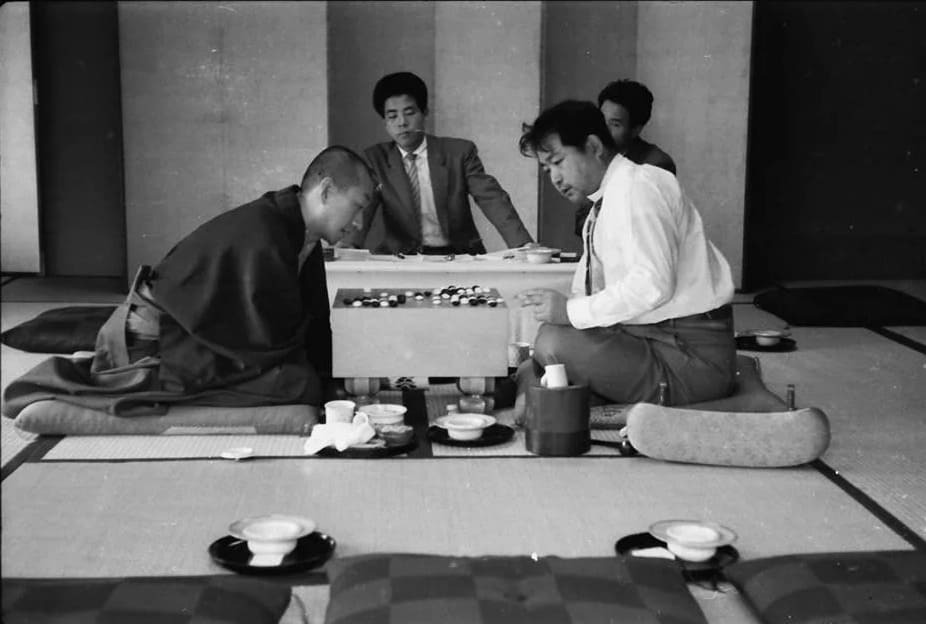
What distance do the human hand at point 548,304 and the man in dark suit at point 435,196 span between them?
71.4 inches

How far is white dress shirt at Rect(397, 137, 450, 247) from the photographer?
6.13 m

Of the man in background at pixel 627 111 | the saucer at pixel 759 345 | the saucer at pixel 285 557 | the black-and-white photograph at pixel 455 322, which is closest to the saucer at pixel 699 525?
the black-and-white photograph at pixel 455 322

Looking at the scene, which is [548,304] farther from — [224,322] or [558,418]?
[224,322]

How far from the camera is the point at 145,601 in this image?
92.0 inches

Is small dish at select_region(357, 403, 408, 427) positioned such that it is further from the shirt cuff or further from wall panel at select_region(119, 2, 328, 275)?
wall panel at select_region(119, 2, 328, 275)

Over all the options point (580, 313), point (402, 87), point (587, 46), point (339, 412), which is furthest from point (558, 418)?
point (587, 46)

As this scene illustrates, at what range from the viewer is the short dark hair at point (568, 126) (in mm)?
4008

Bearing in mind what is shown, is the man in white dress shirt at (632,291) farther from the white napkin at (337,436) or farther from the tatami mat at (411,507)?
the white napkin at (337,436)

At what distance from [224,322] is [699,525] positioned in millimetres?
1872

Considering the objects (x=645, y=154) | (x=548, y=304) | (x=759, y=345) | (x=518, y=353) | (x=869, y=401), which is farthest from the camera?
(x=759, y=345)

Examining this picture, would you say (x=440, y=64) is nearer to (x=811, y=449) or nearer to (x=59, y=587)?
(x=811, y=449)

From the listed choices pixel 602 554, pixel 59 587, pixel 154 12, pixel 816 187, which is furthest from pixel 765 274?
Answer: pixel 59 587

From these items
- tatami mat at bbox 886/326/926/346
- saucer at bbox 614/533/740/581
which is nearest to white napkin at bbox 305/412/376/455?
saucer at bbox 614/533/740/581

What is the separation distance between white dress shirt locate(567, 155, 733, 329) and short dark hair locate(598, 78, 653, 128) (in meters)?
1.43
